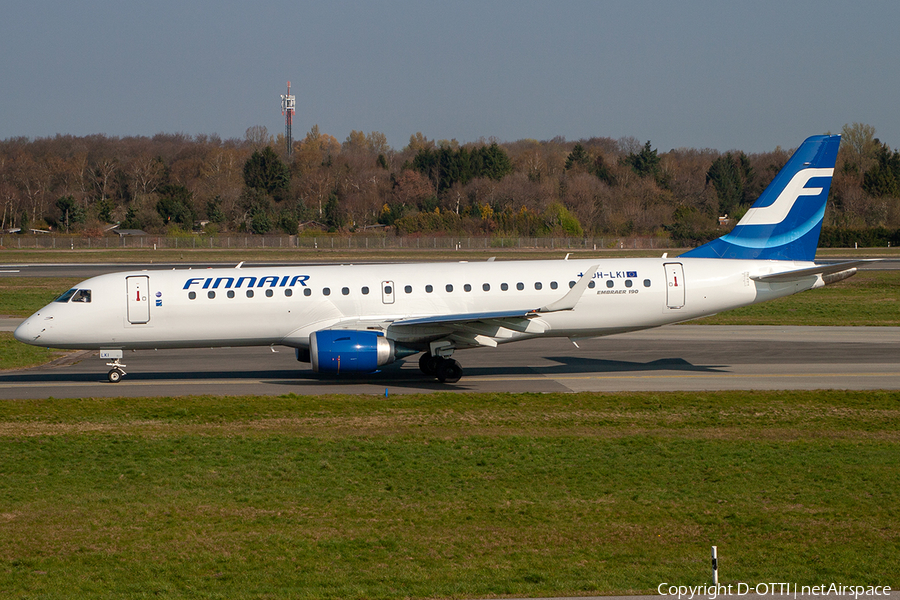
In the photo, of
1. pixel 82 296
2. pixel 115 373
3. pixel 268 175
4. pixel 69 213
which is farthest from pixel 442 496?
pixel 268 175

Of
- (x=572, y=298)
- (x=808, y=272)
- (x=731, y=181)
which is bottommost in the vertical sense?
(x=572, y=298)

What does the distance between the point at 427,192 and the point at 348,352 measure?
13418 centimetres

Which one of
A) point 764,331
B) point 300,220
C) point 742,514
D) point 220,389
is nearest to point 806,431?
point 742,514

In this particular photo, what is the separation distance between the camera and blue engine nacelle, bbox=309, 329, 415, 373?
77.5 ft

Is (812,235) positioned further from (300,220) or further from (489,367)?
(300,220)

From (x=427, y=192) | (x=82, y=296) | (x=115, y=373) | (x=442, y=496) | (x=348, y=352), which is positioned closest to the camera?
(x=442, y=496)

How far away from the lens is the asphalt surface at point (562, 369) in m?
24.6

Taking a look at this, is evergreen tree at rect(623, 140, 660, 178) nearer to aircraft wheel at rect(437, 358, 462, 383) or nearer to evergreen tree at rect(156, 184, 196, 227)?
evergreen tree at rect(156, 184, 196, 227)

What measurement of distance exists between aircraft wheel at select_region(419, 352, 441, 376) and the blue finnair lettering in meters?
4.36

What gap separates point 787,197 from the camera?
91.7ft

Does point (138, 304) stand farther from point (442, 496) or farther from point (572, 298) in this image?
point (442, 496)

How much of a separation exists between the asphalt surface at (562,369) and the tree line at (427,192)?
88.8 metres

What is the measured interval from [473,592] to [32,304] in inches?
1743

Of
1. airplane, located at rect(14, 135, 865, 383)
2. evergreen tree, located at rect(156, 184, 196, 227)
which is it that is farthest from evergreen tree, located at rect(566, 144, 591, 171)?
airplane, located at rect(14, 135, 865, 383)
